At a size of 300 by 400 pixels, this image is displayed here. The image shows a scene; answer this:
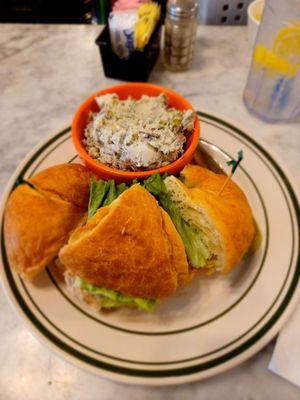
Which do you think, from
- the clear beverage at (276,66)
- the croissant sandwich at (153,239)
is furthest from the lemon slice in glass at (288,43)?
the croissant sandwich at (153,239)

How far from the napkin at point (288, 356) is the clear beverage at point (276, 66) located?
813mm

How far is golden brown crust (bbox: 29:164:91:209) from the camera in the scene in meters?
0.91

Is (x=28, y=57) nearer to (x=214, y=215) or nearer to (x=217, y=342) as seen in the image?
(x=214, y=215)

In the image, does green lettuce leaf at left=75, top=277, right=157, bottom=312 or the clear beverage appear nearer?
green lettuce leaf at left=75, top=277, right=157, bottom=312

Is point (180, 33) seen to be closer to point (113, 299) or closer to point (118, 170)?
point (118, 170)

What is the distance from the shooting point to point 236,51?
1.64 meters

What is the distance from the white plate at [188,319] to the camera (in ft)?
2.53

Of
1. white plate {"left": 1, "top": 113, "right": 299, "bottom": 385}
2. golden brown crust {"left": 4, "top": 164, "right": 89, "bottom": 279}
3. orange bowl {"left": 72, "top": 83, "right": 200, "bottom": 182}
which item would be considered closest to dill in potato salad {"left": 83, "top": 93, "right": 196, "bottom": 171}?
orange bowl {"left": 72, "top": 83, "right": 200, "bottom": 182}

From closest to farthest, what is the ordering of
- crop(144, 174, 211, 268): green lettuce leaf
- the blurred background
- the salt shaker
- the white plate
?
the white plate, crop(144, 174, 211, 268): green lettuce leaf, the salt shaker, the blurred background

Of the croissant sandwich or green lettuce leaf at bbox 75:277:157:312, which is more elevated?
the croissant sandwich

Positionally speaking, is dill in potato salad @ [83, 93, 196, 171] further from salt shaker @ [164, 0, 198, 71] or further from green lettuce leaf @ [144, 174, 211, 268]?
salt shaker @ [164, 0, 198, 71]

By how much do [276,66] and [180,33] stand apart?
41 centimetres

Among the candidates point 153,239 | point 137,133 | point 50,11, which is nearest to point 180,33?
point 137,133

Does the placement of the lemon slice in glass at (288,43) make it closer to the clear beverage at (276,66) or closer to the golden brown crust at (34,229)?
the clear beverage at (276,66)
